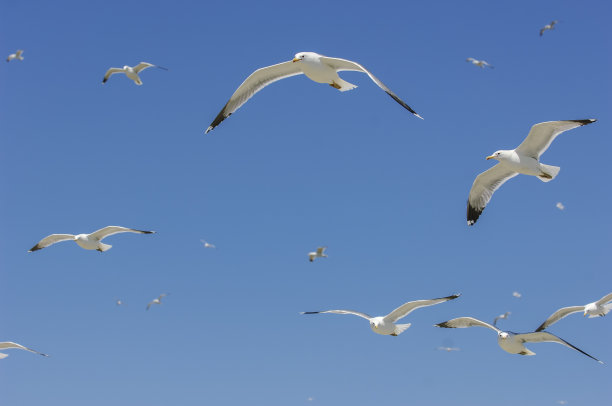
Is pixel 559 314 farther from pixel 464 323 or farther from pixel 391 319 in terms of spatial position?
pixel 391 319

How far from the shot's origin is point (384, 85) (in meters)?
12.1

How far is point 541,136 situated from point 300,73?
4671 millimetres

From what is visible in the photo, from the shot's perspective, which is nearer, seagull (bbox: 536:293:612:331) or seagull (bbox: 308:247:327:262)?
seagull (bbox: 536:293:612:331)

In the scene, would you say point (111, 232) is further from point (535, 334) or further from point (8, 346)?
point (535, 334)

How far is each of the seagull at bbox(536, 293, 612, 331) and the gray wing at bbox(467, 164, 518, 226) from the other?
270 cm

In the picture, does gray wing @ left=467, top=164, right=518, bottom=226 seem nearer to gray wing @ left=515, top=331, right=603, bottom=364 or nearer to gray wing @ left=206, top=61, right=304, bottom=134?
gray wing @ left=515, top=331, right=603, bottom=364

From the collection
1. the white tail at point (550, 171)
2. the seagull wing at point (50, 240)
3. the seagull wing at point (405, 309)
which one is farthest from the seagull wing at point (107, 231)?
the white tail at point (550, 171)

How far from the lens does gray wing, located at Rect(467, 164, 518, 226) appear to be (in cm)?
1636

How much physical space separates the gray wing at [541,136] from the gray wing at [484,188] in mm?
1329

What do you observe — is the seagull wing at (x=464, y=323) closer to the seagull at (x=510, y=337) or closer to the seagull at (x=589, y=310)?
the seagull at (x=510, y=337)

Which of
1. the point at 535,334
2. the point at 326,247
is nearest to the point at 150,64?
the point at 326,247

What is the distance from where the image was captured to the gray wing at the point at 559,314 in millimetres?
16859

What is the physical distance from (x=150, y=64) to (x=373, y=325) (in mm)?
13134

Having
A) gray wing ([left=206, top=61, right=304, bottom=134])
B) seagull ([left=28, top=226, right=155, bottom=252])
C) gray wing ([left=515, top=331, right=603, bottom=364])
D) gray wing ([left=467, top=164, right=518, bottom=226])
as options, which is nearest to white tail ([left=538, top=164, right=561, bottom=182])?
gray wing ([left=467, top=164, right=518, bottom=226])
